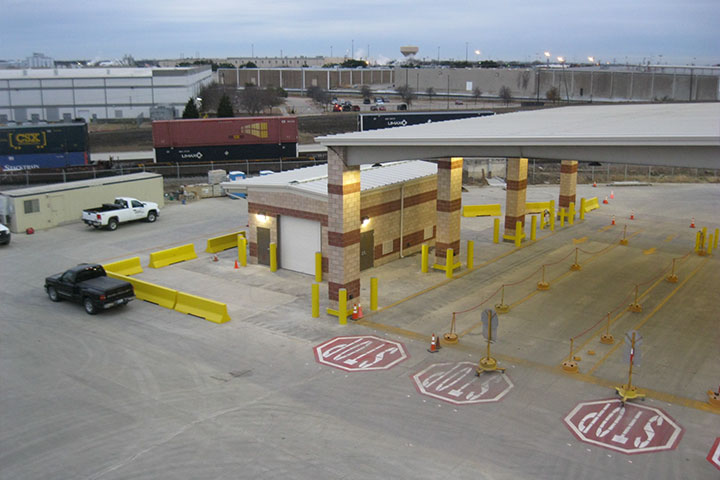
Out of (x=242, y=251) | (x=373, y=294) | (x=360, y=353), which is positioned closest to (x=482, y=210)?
(x=242, y=251)

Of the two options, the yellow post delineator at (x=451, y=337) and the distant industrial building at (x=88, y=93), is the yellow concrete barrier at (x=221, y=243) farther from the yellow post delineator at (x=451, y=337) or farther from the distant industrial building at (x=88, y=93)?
the distant industrial building at (x=88, y=93)

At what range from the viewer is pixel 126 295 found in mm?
22922

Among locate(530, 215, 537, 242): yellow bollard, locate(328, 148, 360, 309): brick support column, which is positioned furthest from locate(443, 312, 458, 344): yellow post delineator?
locate(530, 215, 537, 242): yellow bollard

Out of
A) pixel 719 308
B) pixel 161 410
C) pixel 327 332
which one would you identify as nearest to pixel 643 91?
pixel 719 308

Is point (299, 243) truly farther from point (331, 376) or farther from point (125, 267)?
point (331, 376)

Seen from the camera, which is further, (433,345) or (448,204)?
(448,204)

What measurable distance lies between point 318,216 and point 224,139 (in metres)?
29.1

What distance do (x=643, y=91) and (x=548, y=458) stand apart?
343 ft

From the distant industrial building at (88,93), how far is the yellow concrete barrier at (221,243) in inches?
2183

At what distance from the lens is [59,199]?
118 ft

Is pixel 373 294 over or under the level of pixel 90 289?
under

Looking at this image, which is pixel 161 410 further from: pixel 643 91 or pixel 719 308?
pixel 643 91

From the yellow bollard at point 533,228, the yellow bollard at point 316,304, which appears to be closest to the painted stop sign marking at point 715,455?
the yellow bollard at point 316,304

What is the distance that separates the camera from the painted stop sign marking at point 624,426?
47.6ft
